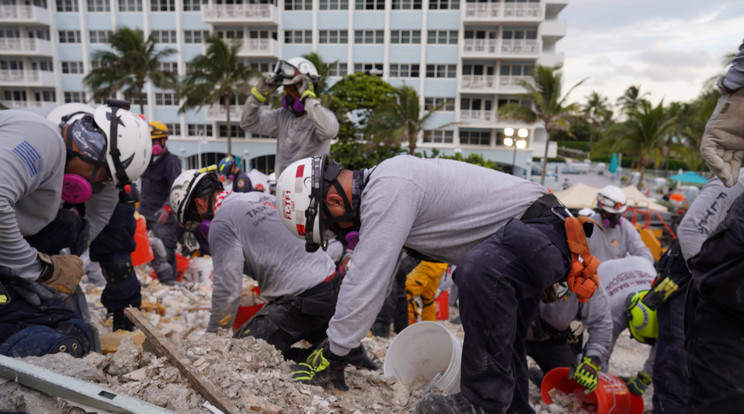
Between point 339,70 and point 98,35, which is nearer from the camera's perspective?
point 339,70

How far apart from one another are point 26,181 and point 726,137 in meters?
3.33

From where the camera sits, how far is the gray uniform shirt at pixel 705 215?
3.30m

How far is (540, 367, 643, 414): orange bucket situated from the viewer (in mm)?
3801

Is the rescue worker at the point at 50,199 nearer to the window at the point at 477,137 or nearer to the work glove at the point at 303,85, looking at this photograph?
the work glove at the point at 303,85

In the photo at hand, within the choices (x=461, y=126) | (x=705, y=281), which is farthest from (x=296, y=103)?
(x=461, y=126)

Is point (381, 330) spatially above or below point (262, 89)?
below

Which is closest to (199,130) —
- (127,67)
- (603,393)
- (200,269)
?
(127,67)

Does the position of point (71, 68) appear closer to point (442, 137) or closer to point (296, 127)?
point (442, 137)

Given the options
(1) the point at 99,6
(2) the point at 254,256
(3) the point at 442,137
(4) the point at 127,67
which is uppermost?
(1) the point at 99,6

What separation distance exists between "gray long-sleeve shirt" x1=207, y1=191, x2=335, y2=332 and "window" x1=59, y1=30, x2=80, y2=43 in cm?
4324

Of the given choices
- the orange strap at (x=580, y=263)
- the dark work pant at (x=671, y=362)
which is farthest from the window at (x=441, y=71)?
the orange strap at (x=580, y=263)

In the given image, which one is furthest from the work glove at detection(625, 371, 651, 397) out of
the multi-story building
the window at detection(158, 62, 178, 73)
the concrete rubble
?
the window at detection(158, 62, 178, 73)

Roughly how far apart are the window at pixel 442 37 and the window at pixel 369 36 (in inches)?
132

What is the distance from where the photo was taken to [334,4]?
35938 mm
